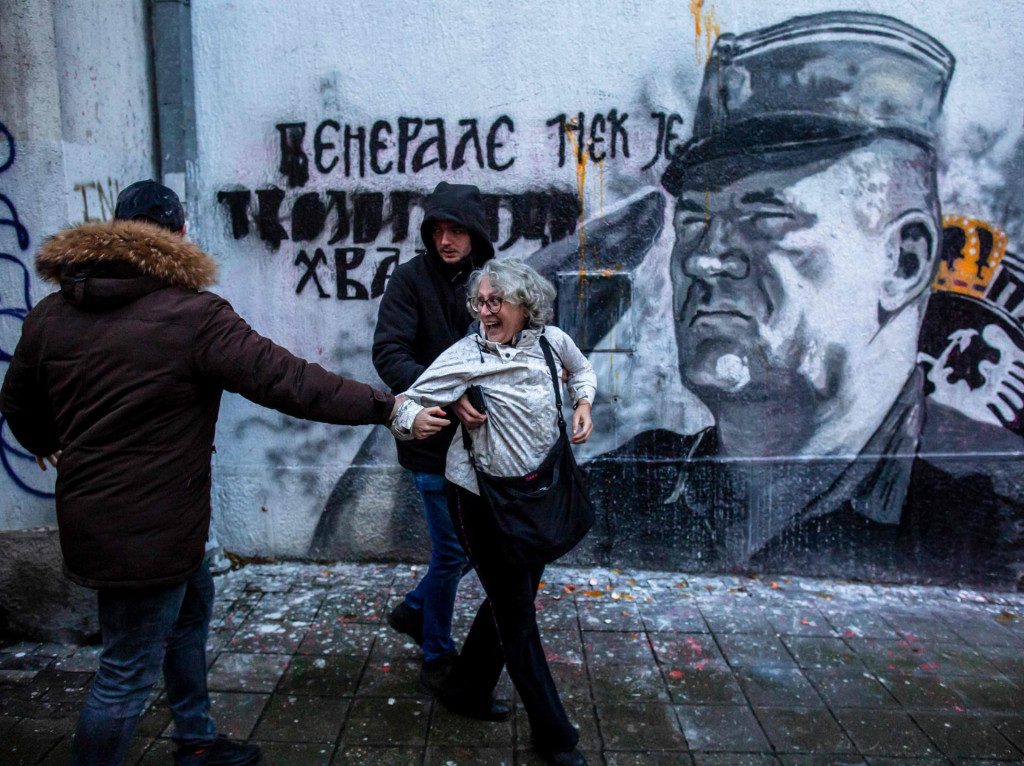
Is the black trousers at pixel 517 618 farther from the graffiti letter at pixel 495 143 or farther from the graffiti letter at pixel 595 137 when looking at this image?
the graffiti letter at pixel 595 137

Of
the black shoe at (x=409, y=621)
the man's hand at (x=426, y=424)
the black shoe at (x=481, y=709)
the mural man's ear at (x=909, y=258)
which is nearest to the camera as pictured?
the man's hand at (x=426, y=424)

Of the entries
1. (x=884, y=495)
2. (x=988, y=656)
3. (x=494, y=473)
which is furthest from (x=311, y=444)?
(x=988, y=656)

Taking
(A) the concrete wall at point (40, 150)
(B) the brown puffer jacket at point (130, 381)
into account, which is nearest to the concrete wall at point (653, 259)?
(A) the concrete wall at point (40, 150)

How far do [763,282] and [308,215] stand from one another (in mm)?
2423

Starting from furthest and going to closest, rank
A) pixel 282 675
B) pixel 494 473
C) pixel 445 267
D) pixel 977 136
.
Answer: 1. pixel 977 136
2. pixel 282 675
3. pixel 445 267
4. pixel 494 473

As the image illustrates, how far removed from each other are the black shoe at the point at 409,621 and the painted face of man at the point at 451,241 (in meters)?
1.52

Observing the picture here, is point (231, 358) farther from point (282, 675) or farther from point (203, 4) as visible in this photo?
point (203, 4)

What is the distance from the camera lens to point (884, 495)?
173 inches

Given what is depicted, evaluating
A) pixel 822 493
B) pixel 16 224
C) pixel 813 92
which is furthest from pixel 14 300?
pixel 822 493

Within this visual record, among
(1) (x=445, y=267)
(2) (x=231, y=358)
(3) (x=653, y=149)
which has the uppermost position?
(3) (x=653, y=149)

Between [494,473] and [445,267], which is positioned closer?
[494,473]

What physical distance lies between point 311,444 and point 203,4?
2.35 meters

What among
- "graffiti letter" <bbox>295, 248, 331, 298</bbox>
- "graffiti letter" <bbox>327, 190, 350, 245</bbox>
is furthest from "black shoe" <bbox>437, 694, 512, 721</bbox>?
"graffiti letter" <bbox>327, 190, 350, 245</bbox>

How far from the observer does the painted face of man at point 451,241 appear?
3057 millimetres
